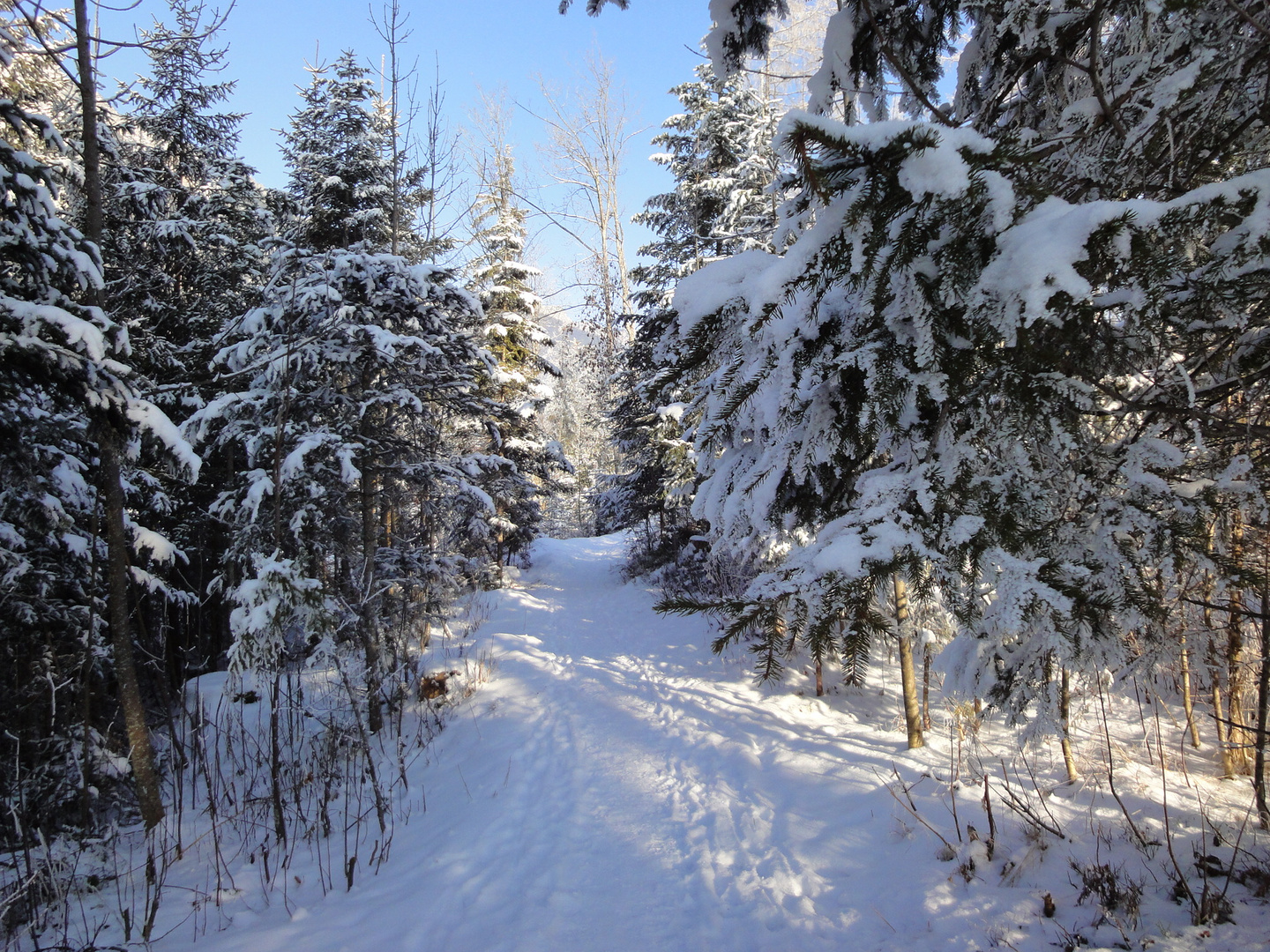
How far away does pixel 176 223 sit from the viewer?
354 inches

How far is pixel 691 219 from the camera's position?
40.1 feet

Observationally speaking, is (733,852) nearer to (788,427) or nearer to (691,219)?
(788,427)

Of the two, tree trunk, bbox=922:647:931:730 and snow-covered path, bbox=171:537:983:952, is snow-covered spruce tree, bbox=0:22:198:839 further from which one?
tree trunk, bbox=922:647:931:730

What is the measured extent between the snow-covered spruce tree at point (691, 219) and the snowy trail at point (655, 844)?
4.18 meters

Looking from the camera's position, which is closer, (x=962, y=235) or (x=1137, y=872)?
(x=962, y=235)

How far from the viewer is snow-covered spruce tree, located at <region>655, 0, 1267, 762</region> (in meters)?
1.42

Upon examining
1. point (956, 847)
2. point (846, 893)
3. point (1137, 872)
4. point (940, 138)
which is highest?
point (940, 138)

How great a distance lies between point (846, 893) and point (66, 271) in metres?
7.46

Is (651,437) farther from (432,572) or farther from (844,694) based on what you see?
(844,694)

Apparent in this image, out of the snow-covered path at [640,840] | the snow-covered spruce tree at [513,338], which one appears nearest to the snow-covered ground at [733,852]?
the snow-covered path at [640,840]

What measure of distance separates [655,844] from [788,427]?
372 centimetres

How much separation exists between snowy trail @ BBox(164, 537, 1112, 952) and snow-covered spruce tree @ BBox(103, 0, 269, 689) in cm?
657

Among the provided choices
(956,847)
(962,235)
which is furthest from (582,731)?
(962,235)

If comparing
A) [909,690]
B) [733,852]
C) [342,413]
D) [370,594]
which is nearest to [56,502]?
[342,413]
